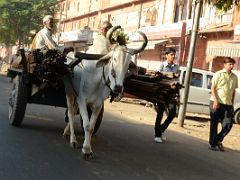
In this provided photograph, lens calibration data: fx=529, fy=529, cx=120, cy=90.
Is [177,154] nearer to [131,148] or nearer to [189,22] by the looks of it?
[131,148]

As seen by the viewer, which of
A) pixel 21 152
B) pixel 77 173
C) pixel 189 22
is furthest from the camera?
pixel 189 22

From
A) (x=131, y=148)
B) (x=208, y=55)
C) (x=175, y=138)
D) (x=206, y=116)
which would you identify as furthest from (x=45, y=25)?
(x=208, y=55)

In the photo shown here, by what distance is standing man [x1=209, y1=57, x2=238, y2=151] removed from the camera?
10.5m

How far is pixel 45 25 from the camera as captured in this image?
31.1ft

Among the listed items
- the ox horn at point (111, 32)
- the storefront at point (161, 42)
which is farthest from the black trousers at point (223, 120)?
the storefront at point (161, 42)

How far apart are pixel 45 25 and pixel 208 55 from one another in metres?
20.9

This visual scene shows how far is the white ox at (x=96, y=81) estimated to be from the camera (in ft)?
23.9

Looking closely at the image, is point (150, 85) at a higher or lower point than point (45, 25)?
lower

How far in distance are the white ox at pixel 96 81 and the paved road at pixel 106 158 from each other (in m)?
0.44

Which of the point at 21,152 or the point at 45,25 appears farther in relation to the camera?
the point at 45,25

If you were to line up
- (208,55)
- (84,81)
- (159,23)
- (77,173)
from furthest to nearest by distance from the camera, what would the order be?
(159,23)
(208,55)
(84,81)
(77,173)

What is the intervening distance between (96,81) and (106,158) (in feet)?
3.72

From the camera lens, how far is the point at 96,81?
7785mm

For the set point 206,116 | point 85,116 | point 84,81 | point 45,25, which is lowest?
point 206,116
